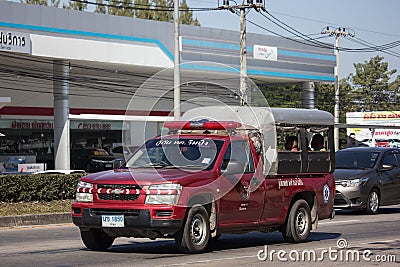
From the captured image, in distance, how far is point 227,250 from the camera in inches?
512

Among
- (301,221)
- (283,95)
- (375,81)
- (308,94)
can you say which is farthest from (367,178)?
(375,81)

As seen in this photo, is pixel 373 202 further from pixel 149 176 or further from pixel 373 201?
pixel 149 176

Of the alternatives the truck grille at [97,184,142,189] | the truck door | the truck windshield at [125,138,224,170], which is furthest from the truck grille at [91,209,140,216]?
the truck door

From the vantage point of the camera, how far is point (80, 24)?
43.1m

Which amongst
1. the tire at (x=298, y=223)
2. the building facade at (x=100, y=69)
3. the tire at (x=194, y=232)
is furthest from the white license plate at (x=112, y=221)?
the building facade at (x=100, y=69)

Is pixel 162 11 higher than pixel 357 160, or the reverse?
pixel 162 11

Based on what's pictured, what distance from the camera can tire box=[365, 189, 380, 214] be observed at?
22.0 metres

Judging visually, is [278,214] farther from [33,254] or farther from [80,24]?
[80,24]

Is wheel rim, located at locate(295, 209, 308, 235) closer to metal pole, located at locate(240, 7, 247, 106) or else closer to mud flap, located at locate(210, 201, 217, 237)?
mud flap, located at locate(210, 201, 217, 237)

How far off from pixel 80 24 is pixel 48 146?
1362cm

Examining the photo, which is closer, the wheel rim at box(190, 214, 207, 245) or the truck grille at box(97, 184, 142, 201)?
the truck grille at box(97, 184, 142, 201)

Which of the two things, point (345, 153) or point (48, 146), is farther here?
point (48, 146)

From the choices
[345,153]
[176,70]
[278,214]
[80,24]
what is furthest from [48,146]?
[278,214]

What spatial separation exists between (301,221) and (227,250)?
2083 millimetres
